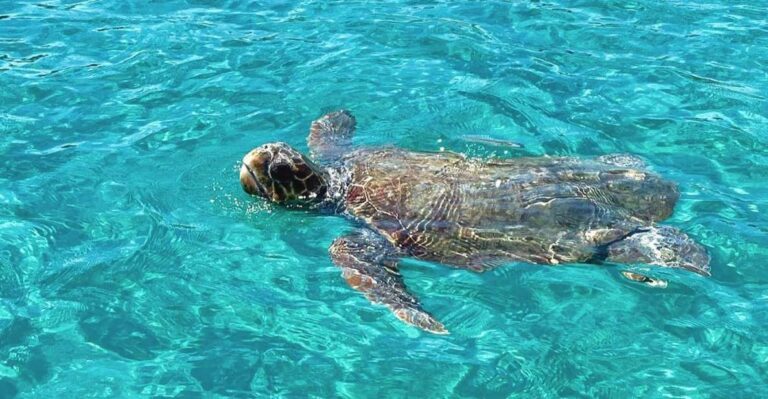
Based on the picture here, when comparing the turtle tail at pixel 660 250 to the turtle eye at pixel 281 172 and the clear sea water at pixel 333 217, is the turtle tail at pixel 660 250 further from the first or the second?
the turtle eye at pixel 281 172

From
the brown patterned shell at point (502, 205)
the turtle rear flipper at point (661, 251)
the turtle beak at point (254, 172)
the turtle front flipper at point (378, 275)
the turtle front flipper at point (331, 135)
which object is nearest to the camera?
the turtle front flipper at point (378, 275)

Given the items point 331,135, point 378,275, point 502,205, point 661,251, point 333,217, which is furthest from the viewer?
point 331,135

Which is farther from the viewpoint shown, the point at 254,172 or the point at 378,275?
the point at 254,172

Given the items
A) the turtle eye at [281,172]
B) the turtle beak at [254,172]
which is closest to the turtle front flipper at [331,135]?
the turtle eye at [281,172]

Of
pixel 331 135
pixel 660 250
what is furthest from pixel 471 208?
pixel 331 135

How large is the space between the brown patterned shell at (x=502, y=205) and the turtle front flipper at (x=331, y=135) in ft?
1.97

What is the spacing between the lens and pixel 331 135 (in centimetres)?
888

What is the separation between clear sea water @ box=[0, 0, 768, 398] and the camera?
19.4 ft

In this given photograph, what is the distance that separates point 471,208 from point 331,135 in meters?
2.10

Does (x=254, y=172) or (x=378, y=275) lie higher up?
(x=254, y=172)

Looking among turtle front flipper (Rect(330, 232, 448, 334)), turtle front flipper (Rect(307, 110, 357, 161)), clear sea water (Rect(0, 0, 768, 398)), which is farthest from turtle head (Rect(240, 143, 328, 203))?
turtle front flipper (Rect(330, 232, 448, 334))

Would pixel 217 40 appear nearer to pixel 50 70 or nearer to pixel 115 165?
pixel 50 70

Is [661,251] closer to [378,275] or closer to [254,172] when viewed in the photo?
[378,275]

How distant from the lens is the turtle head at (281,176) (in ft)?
25.6
